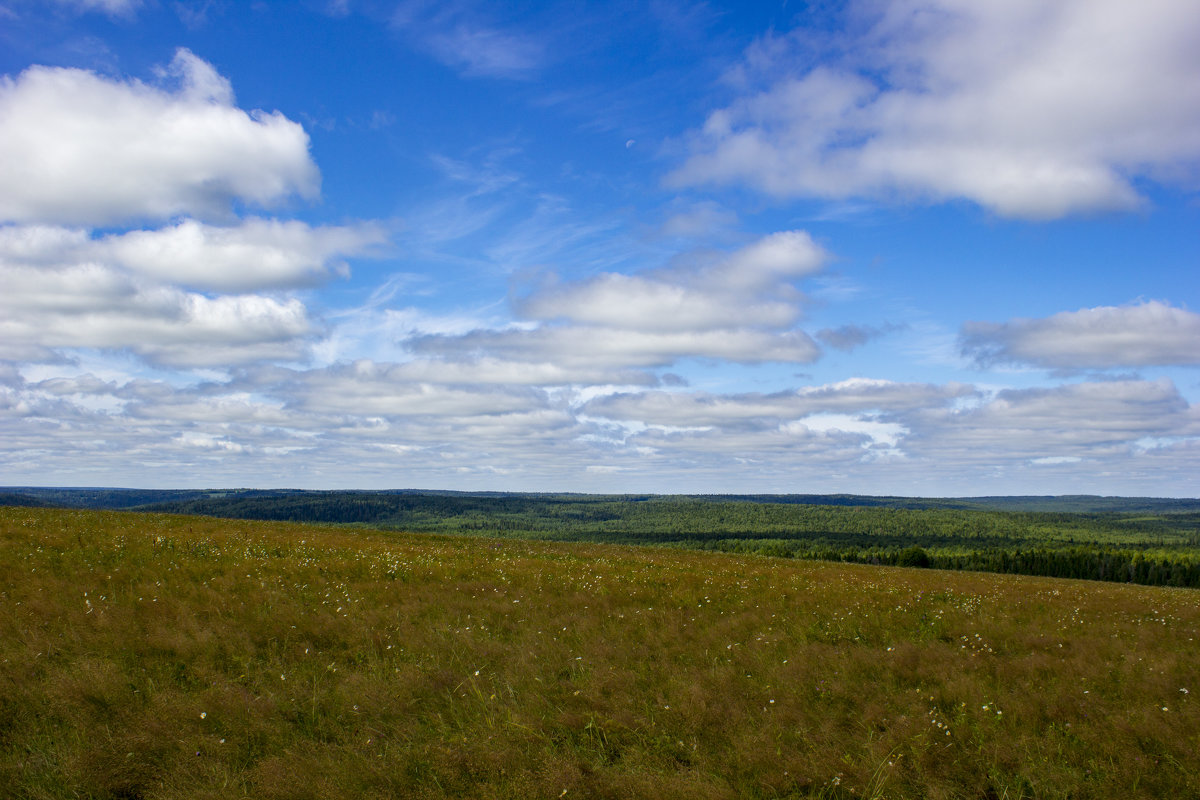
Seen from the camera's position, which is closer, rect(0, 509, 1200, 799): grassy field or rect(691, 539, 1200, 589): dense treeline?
rect(0, 509, 1200, 799): grassy field

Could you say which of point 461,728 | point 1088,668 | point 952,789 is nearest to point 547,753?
point 461,728

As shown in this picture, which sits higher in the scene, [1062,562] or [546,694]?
[546,694]

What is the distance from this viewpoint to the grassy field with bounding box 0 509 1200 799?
270 inches

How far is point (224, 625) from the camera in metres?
11.1

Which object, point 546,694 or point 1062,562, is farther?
point 1062,562

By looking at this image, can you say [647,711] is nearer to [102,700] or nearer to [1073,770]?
[1073,770]

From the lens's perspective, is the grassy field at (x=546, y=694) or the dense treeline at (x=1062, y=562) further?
the dense treeline at (x=1062, y=562)

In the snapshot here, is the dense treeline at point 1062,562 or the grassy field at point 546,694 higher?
the grassy field at point 546,694

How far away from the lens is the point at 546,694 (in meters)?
9.23

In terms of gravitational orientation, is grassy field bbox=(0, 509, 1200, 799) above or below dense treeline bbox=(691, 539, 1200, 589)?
above

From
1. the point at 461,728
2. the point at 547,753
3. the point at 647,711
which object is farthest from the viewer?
the point at 647,711

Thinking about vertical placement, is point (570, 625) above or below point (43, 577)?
below

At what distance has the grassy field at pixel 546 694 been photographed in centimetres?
685

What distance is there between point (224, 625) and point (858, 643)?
12200 millimetres
